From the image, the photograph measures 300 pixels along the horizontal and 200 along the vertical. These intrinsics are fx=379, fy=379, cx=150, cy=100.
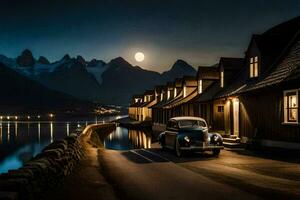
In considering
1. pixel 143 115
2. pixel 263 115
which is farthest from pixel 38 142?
pixel 263 115

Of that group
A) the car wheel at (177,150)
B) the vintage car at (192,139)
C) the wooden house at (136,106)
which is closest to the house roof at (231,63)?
the vintage car at (192,139)

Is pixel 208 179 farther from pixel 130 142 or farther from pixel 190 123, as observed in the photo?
pixel 130 142

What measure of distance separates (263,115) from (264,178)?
1197cm

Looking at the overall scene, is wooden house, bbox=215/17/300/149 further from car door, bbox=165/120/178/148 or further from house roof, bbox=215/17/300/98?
car door, bbox=165/120/178/148

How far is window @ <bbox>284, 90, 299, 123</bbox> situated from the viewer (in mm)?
20423

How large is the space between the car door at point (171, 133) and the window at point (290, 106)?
613cm

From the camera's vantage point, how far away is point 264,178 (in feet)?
41.3

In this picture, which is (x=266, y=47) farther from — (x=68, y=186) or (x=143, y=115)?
(x=143, y=115)

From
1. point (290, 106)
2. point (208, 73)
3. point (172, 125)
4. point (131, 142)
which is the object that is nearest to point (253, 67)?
point (290, 106)

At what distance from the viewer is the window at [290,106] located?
20.4 metres

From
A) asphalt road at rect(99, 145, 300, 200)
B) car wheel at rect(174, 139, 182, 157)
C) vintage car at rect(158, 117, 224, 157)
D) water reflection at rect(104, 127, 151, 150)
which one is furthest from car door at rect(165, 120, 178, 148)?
water reflection at rect(104, 127, 151, 150)

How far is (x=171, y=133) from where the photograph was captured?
22.3 metres

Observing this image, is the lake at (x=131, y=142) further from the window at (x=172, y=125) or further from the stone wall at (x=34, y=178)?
the stone wall at (x=34, y=178)

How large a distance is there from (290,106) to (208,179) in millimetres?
10319
